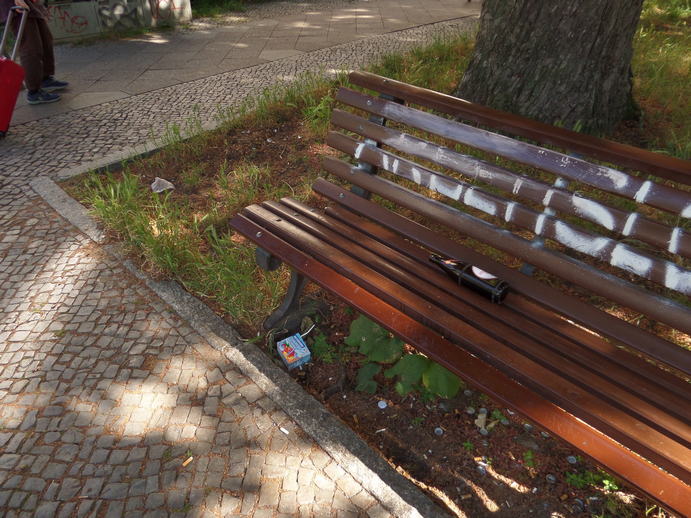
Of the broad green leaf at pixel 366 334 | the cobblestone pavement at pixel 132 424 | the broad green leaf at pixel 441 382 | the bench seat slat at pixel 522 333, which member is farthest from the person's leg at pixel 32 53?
the broad green leaf at pixel 441 382

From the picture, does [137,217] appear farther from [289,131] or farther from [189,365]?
[289,131]

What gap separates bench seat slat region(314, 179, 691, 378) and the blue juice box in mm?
769

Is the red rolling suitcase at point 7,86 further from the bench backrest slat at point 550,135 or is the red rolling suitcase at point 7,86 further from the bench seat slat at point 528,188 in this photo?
the bench backrest slat at point 550,135

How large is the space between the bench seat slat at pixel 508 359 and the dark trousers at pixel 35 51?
4.49 metres

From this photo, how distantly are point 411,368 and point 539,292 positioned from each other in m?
0.65

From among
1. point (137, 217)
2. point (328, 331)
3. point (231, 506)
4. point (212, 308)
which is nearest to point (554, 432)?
point (231, 506)

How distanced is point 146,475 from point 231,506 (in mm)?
404

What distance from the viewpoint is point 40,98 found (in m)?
5.66

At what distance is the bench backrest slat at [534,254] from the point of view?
1.82 meters

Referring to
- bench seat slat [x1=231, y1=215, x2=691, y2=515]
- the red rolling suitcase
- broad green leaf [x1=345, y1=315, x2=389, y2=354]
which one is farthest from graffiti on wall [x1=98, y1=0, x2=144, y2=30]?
broad green leaf [x1=345, y1=315, x2=389, y2=354]

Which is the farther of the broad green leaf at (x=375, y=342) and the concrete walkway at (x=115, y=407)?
the broad green leaf at (x=375, y=342)

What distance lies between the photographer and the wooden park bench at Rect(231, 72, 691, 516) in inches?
61.5

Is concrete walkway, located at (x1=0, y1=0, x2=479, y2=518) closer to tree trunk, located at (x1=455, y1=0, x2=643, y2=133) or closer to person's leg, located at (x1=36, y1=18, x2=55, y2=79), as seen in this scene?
person's leg, located at (x1=36, y1=18, x2=55, y2=79)

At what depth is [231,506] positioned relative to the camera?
1985 mm
